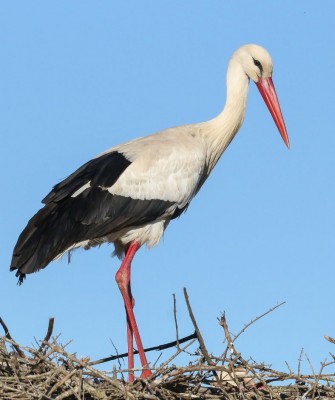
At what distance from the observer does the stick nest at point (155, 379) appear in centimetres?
743

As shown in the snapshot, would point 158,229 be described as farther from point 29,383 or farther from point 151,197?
point 29,383

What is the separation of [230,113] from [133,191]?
111 centimetres

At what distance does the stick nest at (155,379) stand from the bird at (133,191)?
1.31 metres

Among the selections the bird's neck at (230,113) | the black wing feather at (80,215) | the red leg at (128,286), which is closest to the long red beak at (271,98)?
the bird's neck at (230,113)

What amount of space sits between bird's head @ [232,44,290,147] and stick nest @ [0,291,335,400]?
2774mm

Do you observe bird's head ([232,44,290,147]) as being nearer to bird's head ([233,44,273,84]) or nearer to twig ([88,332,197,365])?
bird's head ([233,44,273,84])

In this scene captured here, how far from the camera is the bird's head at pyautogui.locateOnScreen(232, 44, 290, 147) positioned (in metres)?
9.89

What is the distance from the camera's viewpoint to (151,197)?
9414 millimetres

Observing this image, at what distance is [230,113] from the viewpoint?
986 cm

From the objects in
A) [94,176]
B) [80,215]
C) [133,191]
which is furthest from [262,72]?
[80,215]

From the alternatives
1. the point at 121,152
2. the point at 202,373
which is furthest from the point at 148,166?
the point at 202,373

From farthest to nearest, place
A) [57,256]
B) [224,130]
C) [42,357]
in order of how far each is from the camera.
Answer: [224,130], [57,256], [42,357]

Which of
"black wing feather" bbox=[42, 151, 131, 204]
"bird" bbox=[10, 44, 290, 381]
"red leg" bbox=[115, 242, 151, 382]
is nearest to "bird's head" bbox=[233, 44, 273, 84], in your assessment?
"bird" bbox=[10, 44, 290, 381]

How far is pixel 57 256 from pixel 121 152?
0.97 meters
